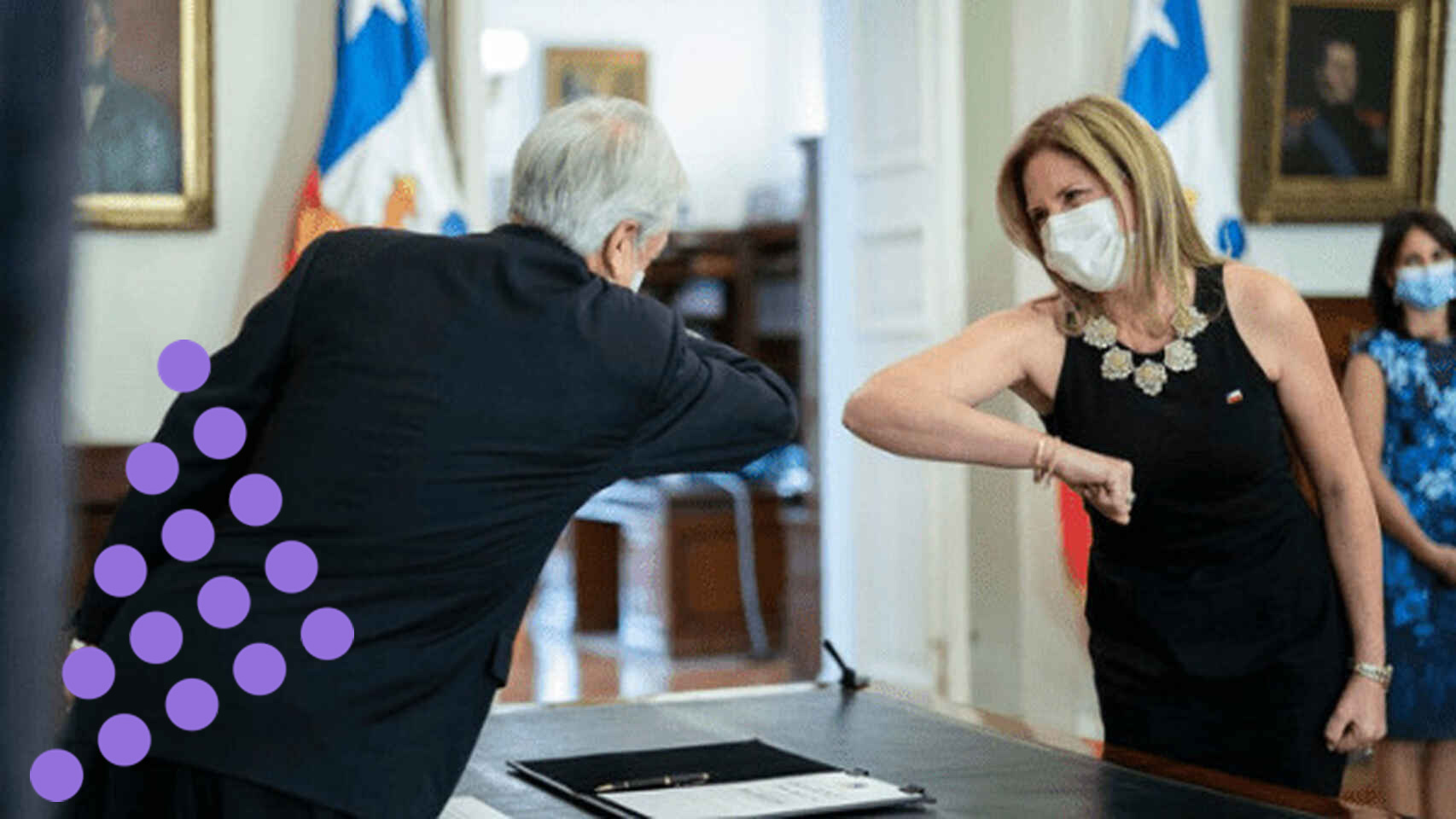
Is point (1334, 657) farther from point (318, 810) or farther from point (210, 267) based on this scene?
point (210, 267)

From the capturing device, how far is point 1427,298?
4145 millimetres

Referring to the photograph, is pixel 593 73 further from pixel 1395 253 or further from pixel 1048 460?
pixel 1048 460

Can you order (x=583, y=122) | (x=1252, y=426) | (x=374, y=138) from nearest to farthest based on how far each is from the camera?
1. (x=583, y=122)
2. (x=1252, y=426)
3. (x=374, y=138)

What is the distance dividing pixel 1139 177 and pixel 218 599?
171 cm

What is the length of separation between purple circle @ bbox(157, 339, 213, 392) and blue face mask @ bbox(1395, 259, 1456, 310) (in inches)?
159

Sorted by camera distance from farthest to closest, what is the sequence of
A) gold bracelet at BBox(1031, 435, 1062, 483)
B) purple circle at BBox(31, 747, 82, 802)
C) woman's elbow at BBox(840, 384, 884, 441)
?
woman's elbow at BBox(840, 384, 884, 441)
gold bracelet at BBox(1031, 435, 1062, 483)
purple circle at BBox(31, 747, 82, 802)

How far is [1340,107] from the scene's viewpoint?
656 centimetres

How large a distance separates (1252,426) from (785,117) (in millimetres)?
11517

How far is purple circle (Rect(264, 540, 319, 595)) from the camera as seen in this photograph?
1.40 m

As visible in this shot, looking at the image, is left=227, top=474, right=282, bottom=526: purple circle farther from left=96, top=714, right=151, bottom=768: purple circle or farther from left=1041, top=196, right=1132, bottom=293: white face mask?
left=1041, top=196, right=1132, bottom=293: white face mask

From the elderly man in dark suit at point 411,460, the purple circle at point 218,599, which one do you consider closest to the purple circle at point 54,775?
the purple circle at point 218,599

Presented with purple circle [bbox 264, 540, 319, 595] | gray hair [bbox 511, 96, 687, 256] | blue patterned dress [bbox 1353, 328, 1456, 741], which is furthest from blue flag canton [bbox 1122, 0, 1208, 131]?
purple circle [bbox 264, 540, 319, 595]

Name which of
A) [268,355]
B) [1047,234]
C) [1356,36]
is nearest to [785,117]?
[1356,36]

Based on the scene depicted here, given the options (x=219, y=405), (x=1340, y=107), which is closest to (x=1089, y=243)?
(x=219, y=405)
